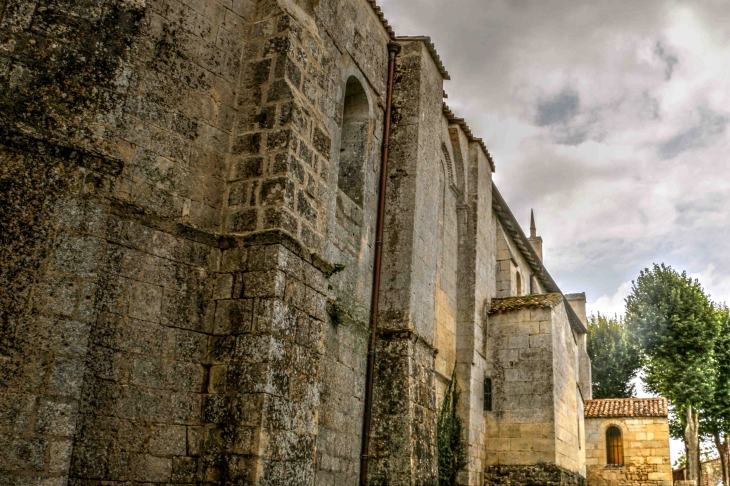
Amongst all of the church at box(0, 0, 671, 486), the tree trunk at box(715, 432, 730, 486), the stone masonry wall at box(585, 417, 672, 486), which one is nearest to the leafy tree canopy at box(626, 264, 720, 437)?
the stone masonry wall at box(585, 417, 672, 486)

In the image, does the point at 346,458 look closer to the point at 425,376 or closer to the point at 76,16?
the point at 425,376

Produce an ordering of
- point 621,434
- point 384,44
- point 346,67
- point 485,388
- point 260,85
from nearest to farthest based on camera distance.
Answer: point 260,85, point 346,67, point 384,44, point 485,388, point 621,434

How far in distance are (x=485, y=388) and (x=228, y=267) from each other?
9.21 m

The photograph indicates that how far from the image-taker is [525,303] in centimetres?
1448

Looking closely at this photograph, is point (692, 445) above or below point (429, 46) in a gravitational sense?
below

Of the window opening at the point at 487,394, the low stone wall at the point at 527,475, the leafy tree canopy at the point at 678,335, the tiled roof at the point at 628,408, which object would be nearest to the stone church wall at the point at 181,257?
the low stone wall at the point at 527,475

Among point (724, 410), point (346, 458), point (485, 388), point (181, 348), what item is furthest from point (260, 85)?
point (724, 410)

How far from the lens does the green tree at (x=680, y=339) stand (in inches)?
Result: 958

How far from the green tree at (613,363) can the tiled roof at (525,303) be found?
21863mm

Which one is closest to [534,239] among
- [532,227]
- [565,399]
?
[532,227]

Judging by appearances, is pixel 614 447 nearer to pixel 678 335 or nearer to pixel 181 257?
pixel 678 335

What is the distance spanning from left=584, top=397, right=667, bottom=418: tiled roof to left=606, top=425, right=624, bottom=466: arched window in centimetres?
55

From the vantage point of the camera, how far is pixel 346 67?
9.08 meters

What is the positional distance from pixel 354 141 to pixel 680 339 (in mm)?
19933
